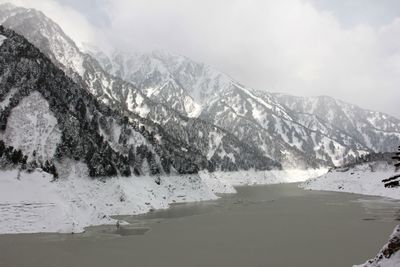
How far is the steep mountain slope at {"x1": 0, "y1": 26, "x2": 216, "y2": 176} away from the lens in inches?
3307

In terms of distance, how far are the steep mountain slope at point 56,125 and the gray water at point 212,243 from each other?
19592 millimetres

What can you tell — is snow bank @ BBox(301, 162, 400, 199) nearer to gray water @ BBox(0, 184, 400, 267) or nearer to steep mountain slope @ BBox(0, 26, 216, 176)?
steep mountain slope @ BBox(0, 26, 216, 176)

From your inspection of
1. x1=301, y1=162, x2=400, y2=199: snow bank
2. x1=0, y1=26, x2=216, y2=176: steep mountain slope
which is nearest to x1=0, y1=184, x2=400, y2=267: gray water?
x1=0, y1=26, x2=216, y2=176: steep mountain slope

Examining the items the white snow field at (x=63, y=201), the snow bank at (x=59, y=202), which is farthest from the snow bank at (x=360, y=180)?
the snow bank at (x=59, y=202)

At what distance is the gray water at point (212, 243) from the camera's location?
40.8 meters

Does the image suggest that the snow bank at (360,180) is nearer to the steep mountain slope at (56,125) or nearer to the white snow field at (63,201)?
the steep mountain slope at (56,125)

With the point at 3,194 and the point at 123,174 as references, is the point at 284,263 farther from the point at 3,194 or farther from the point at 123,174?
the point at 123,174

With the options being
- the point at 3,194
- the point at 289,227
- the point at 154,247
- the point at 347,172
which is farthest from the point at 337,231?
the point at 347,172

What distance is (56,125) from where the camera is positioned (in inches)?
3524

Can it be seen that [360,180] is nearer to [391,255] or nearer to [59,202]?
[59,202]

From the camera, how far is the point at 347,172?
600ft

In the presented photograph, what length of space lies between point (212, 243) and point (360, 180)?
123932 millimetres

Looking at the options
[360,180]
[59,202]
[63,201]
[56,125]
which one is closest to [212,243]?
[59,202]

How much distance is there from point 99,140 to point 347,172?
114526 millimetres
